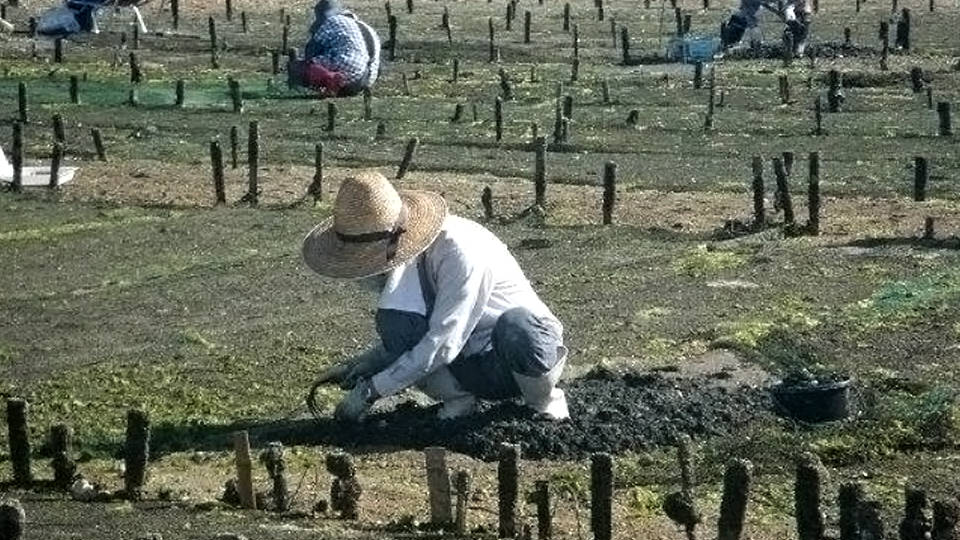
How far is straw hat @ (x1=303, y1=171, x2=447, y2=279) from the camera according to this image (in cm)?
1148

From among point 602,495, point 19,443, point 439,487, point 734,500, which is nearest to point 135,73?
point 19,443

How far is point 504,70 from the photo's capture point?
1500 inches

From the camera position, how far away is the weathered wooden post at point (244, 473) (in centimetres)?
1023

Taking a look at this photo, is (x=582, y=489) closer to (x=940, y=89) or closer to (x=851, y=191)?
(x=851, y=191)

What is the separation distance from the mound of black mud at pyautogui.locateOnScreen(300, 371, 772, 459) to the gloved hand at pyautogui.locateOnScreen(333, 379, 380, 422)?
0.19 feet

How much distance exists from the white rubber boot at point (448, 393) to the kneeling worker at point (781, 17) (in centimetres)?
3050

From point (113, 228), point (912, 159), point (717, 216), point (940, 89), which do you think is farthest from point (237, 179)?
point (940, 89)

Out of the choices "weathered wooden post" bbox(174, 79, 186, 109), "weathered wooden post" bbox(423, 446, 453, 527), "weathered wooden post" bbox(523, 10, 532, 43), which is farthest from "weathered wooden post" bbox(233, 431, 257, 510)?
"weathered wooden post" bbox(523, 10, 532, 43)

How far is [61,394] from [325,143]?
50.7 ft

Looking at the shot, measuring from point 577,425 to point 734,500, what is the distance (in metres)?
2.63

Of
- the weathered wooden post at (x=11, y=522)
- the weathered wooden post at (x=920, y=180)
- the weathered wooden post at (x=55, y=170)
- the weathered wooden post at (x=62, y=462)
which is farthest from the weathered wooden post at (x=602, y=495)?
the weathered wooden post at (x=55, y=170)

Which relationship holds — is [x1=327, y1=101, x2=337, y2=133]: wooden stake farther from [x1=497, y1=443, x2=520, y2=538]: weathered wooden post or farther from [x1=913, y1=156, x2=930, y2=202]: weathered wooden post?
[x1=497, y1=443, x2=520, y2=538]: weathered wooden post

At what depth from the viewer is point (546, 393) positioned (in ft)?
38.8

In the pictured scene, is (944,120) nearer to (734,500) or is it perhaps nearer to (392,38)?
(392,38)
